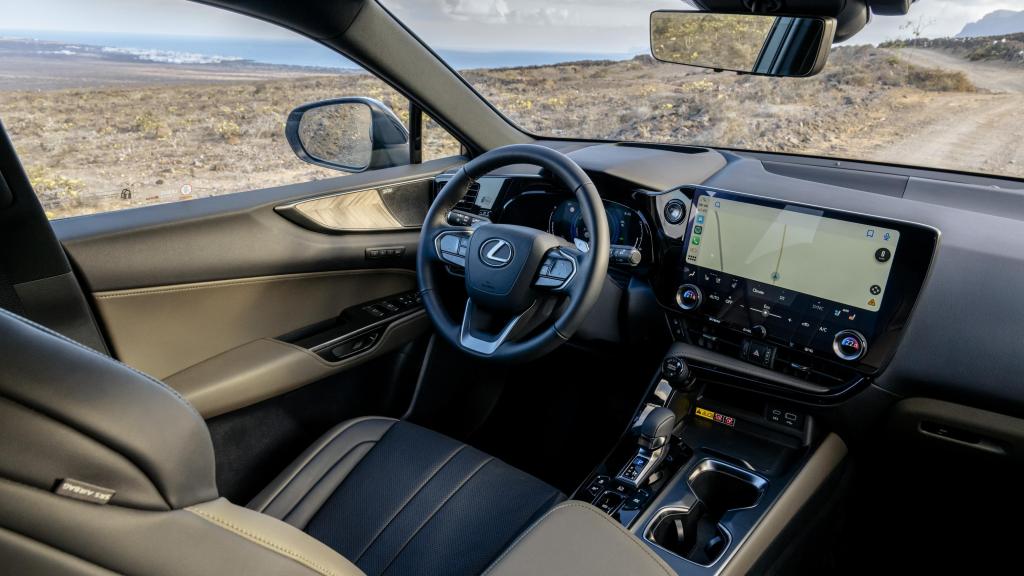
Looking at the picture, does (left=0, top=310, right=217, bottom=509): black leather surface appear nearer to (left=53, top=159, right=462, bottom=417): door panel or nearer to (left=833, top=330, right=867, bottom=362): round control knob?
(left=53, top=159, right=462, bottom=417): door panel

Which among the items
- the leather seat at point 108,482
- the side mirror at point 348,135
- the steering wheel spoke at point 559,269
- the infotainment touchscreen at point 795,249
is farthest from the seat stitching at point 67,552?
the side mirror at point 348,135

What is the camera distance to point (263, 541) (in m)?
0.81

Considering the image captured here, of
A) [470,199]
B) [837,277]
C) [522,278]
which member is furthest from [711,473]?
[470,199]

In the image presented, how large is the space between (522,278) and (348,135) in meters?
1.08

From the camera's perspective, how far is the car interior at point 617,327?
1747 mm

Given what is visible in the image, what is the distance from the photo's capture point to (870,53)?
87.0 inches

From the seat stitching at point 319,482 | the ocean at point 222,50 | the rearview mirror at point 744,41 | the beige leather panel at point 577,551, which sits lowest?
the seat stitching at point 319,482

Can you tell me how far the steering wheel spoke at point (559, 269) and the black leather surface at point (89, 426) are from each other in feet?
4.20

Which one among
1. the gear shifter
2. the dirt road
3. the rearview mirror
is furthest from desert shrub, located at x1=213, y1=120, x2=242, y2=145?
the dirt road

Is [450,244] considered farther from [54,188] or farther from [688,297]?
[54,188]

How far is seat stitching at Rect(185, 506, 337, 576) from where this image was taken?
0.77 m

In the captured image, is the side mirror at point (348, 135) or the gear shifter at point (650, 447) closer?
the gear shifter at point (650, 447)

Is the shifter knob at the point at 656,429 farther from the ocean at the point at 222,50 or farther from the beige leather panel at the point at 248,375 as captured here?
the ocean at the point at 222,50

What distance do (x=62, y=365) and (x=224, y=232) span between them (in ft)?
5.14
